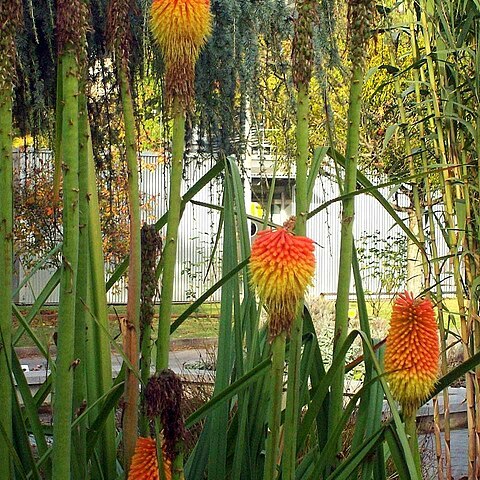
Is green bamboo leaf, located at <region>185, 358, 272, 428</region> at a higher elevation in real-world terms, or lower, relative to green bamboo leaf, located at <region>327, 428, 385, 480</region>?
higher

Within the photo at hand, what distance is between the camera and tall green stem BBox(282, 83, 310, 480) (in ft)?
3.43

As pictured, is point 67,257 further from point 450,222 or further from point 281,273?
point 450,222

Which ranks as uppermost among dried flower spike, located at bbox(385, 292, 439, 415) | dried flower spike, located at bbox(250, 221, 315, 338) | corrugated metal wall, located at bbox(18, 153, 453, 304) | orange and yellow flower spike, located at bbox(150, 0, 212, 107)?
corrugated metal wall, located at bbox(18, 153, 453, 304)

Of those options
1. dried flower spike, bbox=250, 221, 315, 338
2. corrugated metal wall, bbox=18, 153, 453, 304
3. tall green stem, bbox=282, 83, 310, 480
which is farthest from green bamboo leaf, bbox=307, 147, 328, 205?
corrugated metal wall, bbox=18, 153, 453, 304

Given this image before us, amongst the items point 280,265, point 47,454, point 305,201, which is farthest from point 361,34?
point 47,454

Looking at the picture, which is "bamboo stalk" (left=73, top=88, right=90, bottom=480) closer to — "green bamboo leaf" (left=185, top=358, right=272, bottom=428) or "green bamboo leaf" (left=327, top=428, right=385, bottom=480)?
"green bamboo leaf" (left=185, top=358, right=272, bottom=428)

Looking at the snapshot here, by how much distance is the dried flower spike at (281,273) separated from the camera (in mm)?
952

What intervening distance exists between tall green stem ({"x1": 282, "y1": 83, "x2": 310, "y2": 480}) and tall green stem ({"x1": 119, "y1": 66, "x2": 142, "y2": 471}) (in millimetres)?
199

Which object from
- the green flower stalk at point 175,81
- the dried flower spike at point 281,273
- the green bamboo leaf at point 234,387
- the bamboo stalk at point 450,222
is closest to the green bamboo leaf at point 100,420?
the green bamboo leaf at point 234,387

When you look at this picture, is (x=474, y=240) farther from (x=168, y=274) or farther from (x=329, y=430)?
(x=168, y=274)

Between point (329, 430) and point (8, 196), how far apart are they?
529 mm

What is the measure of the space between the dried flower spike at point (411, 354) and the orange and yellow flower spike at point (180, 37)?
373 millimetres

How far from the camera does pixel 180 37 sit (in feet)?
3.45

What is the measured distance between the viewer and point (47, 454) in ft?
3.93
